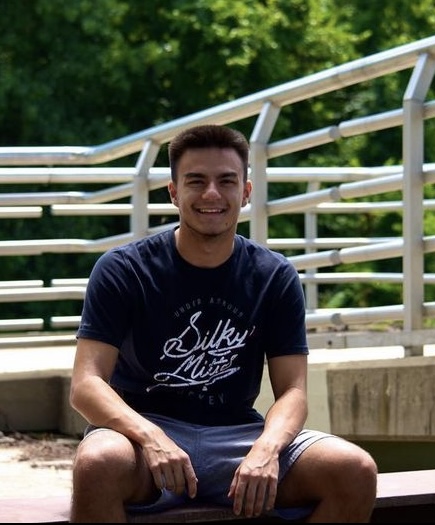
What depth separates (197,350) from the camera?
12.0 feet

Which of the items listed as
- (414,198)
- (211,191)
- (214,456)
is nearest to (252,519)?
(214,456)

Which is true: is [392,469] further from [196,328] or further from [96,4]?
[96,4]

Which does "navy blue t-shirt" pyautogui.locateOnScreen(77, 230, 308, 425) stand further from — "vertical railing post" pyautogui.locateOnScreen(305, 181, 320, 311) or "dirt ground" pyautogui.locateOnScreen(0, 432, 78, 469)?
"vertical railing post" pyautogui.locateOnScreen(305, 181, 320, 311)

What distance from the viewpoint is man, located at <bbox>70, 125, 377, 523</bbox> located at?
3.44 m

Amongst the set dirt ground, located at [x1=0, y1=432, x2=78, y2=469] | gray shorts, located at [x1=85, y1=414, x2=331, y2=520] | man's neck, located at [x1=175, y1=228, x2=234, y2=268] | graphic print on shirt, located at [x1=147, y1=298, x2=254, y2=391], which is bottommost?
dirt ground, located at [x1=0, y1=432, x2=78, y2=469]

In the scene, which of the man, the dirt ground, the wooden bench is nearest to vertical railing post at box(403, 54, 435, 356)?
the dirt ground

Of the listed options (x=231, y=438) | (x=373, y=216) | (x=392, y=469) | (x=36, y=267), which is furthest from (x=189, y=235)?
(x=36, y=267)

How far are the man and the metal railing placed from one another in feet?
5.72

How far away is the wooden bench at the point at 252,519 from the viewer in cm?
346

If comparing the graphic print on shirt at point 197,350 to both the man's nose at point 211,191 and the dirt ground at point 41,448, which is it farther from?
the dirt ground at point 41,448

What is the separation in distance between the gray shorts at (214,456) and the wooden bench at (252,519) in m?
0.03

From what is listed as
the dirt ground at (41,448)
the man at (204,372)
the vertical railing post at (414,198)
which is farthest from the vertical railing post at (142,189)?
the man at (204,372)

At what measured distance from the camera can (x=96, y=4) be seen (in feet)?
63.3

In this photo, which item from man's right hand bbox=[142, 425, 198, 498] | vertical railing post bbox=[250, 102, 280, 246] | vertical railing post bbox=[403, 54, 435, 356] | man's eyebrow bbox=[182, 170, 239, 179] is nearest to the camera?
man's right hand bbox=[142, 425, 198, 498]
